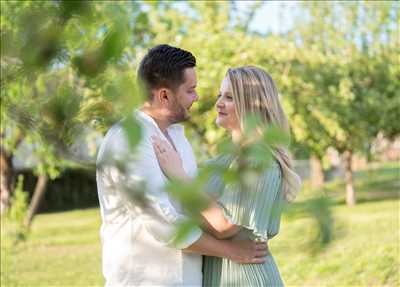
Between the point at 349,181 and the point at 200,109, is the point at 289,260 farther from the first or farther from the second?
the point at 349,181

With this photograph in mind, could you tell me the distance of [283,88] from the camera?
15.8 meters

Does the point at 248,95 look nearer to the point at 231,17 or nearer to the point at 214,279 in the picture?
the point at 214,279

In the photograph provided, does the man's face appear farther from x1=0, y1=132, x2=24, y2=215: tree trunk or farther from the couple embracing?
x1=0, y1=132, x2=24, y2=215: tree trunk

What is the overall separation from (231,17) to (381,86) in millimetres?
9214

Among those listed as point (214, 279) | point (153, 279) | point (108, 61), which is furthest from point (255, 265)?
point (108, 61)

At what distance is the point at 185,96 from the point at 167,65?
0.11 meters

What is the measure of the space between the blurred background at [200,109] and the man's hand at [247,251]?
0.09 meters

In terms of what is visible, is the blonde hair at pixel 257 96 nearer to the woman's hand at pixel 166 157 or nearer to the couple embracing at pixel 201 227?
the couple embracing at pixel 201 227

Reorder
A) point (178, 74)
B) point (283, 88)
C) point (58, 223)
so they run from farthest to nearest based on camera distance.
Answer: point (58, 223) → point (283, 88) → point (178, 74)

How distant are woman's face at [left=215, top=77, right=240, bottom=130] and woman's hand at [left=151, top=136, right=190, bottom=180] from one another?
341 millimetres

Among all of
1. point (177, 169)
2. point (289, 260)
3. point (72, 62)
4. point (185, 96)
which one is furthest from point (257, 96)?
point (289, 260)

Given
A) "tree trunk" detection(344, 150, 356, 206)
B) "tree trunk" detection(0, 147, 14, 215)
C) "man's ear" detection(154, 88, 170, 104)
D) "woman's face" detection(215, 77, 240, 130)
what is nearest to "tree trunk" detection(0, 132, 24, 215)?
"tree trunk" detection(0, 147, 14, 215)

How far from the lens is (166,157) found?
8.25 ft

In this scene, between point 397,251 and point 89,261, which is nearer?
point 397,251
